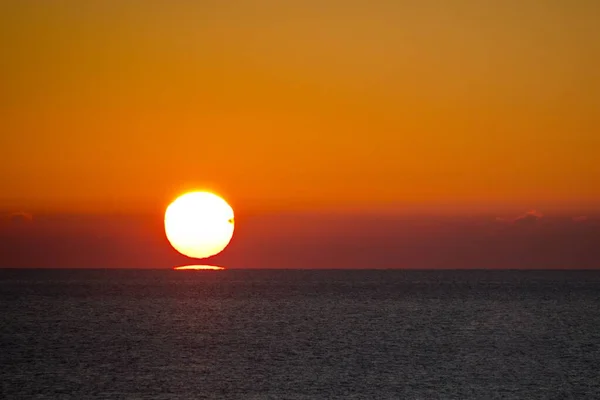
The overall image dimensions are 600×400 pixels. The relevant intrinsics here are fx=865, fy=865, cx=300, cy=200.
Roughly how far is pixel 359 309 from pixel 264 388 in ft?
142

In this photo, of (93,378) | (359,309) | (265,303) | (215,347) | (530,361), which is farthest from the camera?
(265,303)

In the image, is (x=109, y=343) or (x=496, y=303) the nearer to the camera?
(x=109, y=343)

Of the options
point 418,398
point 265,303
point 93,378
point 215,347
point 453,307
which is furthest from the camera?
point 265,303

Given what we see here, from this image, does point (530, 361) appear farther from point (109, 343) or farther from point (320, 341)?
point (109, 343)

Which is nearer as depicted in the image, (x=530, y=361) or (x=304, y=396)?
(x=304, y=396)

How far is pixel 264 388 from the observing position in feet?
96.8

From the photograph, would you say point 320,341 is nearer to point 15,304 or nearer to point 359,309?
point 359,309

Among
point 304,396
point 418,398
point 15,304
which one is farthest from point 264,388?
point 15,304

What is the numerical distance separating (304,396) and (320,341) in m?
16.8

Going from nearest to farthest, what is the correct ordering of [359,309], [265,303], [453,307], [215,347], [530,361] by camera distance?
[530,361], [215,347], [359,309], [453,307], [265,303]

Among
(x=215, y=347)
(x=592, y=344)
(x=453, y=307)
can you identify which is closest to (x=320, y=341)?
(x=215, y=347)

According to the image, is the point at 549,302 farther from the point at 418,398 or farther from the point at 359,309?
the point at 418,398

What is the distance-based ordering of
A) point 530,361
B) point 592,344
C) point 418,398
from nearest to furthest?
point 418,398
point 530,361
point 592,344

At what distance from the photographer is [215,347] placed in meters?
42.2
